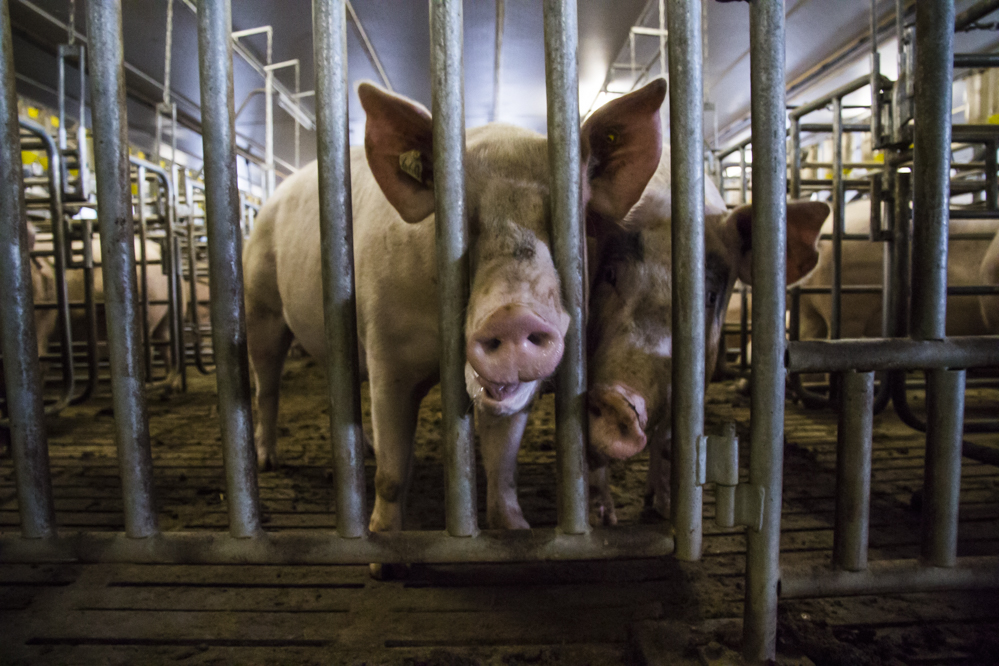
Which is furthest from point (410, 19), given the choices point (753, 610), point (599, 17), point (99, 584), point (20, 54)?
point (753, 610)

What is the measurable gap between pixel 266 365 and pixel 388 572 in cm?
180

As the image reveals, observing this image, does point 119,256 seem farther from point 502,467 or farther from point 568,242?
point 502,467

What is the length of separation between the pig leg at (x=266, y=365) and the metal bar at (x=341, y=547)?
1.81 metres

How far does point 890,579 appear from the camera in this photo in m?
1.14

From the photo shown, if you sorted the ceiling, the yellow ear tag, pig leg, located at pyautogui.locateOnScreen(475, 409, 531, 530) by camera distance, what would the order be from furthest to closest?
the ceiling → pig leg, located at pyautogui.locateOnScreen(475, 409, 531, 530) → the yellow ear tag

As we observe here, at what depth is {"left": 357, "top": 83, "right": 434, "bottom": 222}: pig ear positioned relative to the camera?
1.27 m

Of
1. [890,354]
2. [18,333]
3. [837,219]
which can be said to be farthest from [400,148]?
[837,219]

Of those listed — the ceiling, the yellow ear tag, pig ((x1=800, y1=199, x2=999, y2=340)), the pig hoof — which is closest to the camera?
the yellow ear tag

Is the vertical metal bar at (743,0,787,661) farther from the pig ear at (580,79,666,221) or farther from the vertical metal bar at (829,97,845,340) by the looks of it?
the vertical metal bar at (829,97,845,340)

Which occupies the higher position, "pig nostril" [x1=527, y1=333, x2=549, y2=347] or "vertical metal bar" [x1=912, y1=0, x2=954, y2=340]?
"vertical metal bar" [x1=912, y1=0, x2=954, y2=340]

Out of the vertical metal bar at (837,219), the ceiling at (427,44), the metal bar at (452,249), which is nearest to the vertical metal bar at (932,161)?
the metal bar at (452,249)

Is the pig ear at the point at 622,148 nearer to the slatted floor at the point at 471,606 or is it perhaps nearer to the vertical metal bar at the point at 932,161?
the vertical metal bar at the point at 932,161

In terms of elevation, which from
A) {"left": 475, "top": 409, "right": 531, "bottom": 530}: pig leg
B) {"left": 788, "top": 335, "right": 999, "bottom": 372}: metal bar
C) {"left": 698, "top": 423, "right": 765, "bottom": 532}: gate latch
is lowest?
{"left": 475, "top": 409, "right": 531, "bottom": 530}: pig leg

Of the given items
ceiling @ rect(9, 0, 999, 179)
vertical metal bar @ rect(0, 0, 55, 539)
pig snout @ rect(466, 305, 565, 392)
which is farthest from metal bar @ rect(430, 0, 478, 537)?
ceiling @ rect(9, 0, 999, 179)
